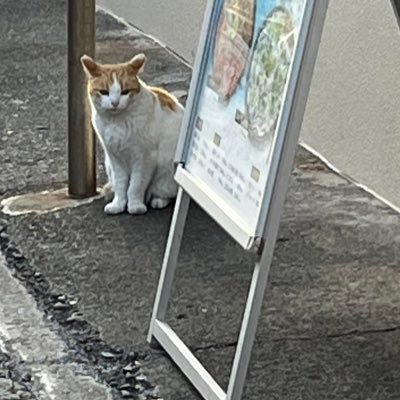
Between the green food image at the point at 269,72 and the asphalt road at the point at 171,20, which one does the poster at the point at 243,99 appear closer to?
the green food image at the point at 269,72

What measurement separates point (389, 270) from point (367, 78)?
1156 millimetres

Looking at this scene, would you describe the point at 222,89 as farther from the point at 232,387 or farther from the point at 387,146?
the point at 387,146

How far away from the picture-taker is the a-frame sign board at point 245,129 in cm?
358

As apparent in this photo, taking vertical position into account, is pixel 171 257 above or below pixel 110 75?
below

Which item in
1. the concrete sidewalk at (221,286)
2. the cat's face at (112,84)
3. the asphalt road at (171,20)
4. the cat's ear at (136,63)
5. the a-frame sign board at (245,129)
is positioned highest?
the a-frame sign board at (245,129)

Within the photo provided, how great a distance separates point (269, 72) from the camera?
370cm

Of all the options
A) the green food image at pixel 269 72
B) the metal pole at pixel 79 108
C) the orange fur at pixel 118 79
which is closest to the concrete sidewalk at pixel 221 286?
the metal pole at pixel 79 108

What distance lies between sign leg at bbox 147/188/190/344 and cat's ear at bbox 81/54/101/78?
3.66 feet

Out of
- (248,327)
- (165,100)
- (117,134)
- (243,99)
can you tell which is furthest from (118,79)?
(248,327)

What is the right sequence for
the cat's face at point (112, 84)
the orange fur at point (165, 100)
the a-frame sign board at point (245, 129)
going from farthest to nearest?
the orange fur at point (165, 100) → the cat's face at point (112, 84) → the a-frame sign board at point (245, 129)

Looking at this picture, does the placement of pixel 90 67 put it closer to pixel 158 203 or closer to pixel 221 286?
pixel 158 203

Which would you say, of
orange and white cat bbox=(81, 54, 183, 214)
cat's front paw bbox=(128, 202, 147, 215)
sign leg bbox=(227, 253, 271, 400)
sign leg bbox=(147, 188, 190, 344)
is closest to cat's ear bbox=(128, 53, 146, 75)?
orange and white cat bbox=(81, 54, 183, 214)

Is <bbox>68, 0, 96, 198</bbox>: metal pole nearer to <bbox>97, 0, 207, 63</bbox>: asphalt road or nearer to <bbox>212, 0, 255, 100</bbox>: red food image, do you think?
<bbox>212, 0, 255, 100</bbox>: red food image

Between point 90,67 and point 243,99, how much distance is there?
4.89 feet
